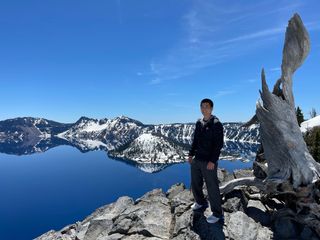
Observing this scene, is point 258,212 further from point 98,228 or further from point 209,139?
point 98,228

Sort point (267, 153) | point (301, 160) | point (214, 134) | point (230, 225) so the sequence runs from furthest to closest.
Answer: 1. point (267, 153)
2. point (301, 160)
3. point (230, 225)
4. point (214, 134)

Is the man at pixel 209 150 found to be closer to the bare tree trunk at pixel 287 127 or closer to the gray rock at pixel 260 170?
the bare tree trunk at pixel 287 127

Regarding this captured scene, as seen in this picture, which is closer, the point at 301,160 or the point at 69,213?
the point at 301,160

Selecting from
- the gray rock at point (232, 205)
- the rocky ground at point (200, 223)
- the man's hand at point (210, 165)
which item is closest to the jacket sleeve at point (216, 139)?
the man's hand at point (210, 165)

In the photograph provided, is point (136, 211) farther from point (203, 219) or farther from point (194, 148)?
point (194, 148)

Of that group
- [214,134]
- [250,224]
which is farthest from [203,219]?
[214,134]

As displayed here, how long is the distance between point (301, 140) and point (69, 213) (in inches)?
5721

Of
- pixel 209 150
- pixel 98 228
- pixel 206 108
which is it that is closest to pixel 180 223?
pixel 209 150

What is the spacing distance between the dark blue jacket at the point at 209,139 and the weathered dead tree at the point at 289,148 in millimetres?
3585

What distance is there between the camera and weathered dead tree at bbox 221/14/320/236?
1354 centimetres

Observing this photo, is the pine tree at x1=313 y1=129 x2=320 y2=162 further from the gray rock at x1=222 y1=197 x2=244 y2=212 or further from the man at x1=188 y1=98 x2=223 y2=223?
the man at x1=188 y1=98 x2=223 y2=223

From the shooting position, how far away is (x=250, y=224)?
13.0m

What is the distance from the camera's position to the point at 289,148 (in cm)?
1394

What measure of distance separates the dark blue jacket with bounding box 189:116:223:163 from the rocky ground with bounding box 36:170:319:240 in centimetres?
293
